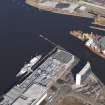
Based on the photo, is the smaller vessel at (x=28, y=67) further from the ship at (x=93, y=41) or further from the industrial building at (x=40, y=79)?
the ship at (x=93, y=41)

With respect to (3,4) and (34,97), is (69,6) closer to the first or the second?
(3,4)

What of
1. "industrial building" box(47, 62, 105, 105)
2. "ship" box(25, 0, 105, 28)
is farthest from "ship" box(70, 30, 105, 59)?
"industrial building" box(47, 62, 105, 105)

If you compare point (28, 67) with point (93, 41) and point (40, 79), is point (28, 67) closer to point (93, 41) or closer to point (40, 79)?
point (40, 79)

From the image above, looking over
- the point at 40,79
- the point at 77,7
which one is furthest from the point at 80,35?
the point at 40,79

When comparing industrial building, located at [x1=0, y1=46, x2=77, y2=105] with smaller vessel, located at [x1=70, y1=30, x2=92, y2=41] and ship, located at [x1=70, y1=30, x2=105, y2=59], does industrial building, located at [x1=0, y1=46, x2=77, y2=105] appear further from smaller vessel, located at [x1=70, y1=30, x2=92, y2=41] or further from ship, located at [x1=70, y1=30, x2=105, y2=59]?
smaller vessel, located at [x1=70, y1=30, x2=92, y2=41]

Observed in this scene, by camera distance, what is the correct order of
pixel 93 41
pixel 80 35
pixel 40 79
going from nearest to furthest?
1. pixel 40 79
2. pixel 93 41
3. pixel 80 35

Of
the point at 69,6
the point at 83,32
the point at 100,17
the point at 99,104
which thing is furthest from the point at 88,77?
the point at 69,6
